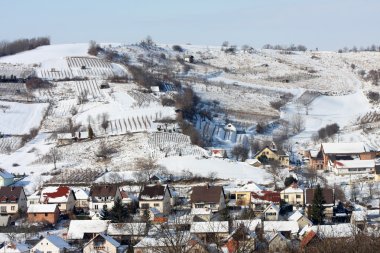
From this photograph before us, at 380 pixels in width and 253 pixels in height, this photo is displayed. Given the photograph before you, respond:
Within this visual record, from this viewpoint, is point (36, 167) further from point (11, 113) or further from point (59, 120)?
point (11, 113)

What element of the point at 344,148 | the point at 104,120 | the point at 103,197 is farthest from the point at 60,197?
the point at 344,148

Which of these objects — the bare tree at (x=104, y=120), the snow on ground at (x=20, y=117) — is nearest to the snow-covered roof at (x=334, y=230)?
the bare tree at (x=104, y=120)

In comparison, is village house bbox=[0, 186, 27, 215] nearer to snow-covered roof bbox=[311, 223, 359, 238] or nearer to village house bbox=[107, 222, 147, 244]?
village house bbox=[107, 222, 147, 244]

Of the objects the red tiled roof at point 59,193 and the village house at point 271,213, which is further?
the red tiled roof at point 59,193

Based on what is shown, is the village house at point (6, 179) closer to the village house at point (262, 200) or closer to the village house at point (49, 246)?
the village house at point (262, 200)

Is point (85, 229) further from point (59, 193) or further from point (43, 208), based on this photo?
point (59, 193)

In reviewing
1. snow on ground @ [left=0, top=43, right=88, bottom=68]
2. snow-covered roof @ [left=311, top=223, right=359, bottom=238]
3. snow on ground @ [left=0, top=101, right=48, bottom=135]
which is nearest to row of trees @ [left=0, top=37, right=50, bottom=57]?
snow on ground @ [left=0, top=43, right=88, bottom=68]

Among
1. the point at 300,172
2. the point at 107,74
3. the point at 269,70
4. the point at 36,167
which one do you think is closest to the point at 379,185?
the point at 300,172
